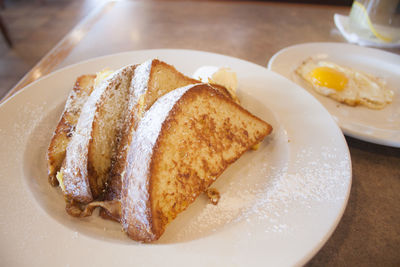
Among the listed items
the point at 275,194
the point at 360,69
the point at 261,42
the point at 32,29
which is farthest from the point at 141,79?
the point at 32,29

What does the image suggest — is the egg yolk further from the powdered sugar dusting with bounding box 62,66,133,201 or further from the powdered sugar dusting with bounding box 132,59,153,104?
the powdered sugar dusting with bounding box 62,66,133,201

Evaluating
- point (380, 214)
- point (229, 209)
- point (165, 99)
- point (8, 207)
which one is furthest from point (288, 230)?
point (8, 207)

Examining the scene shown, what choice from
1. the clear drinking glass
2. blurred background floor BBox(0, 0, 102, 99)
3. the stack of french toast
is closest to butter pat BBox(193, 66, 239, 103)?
the stack of french toast

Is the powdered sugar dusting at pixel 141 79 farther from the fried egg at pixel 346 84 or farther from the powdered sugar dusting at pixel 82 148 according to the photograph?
the fried egg at pixel 346 84

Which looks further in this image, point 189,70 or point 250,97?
point 189,70

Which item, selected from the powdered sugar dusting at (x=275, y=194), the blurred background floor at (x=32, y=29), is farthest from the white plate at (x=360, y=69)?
the blurred background floor at (x=32, y=29)

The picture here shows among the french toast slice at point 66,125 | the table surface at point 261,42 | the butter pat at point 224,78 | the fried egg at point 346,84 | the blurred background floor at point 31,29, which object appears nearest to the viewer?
the table surface at point 261,42

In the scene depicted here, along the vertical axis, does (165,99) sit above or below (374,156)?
above

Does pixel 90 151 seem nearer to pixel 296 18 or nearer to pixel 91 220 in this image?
pixel 91 220
